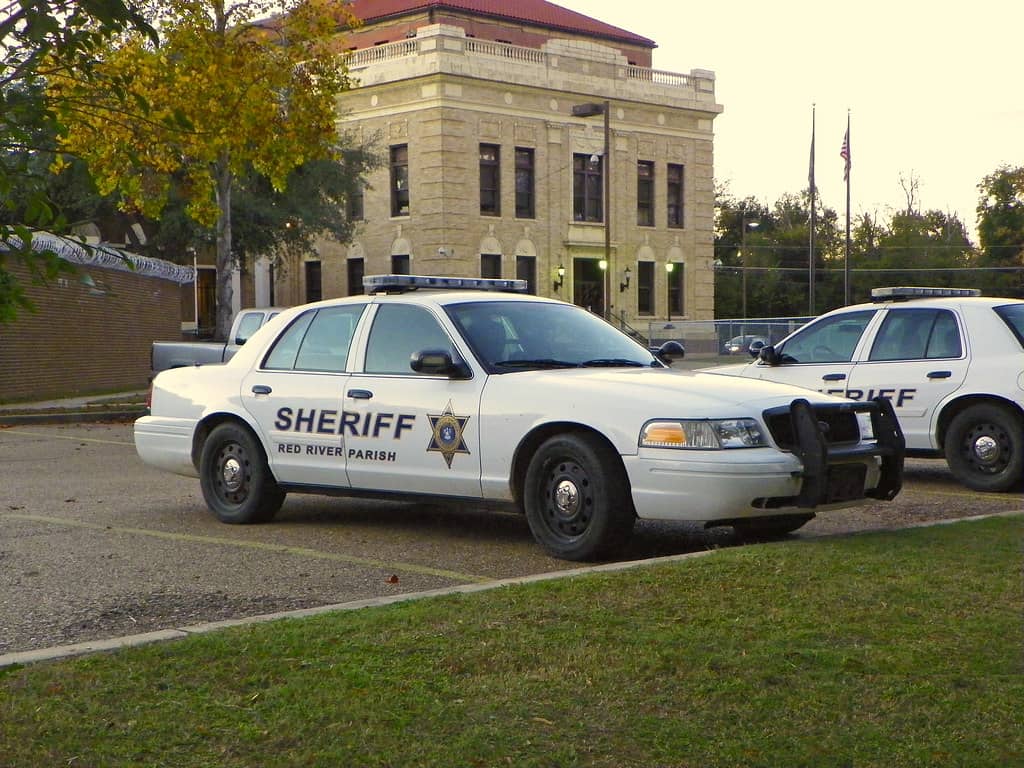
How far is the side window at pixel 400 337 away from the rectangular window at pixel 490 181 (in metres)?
46.5

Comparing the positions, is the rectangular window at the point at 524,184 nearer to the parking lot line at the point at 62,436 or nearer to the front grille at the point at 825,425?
the parking lot line at the point at 62,436

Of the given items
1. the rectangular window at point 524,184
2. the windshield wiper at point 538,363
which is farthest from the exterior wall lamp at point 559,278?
the windshield wiper at point 538,363

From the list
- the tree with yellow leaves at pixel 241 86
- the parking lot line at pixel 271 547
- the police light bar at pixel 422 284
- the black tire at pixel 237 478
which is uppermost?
the tree with yellow leaves at pixel 241 86

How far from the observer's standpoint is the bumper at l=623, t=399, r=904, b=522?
26.5 ft

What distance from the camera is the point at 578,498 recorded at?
333 inches

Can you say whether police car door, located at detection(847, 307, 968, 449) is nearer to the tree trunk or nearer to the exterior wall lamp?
the tree trunk

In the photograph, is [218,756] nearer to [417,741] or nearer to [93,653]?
[417,741]

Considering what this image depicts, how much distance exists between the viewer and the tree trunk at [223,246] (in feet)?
96.9

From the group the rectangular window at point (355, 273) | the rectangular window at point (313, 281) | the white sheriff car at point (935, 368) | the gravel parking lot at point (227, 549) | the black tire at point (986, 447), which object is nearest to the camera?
the gravel parking lot at point (227, 549)

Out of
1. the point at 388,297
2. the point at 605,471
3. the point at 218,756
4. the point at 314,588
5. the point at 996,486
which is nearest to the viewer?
the point at 218,756

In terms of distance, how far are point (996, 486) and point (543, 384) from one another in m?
4.84

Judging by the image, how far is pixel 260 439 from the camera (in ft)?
33.8

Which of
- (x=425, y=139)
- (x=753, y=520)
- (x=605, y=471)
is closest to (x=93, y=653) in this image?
(x=605, y=471)

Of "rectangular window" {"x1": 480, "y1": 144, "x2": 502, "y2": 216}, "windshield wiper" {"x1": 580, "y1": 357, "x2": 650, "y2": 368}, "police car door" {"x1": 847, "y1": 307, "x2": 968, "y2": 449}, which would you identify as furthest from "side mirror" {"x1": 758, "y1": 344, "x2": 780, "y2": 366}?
"rectangular window" {"x1": 480, "y1": 144, "x2": 502, "y2": 216}
